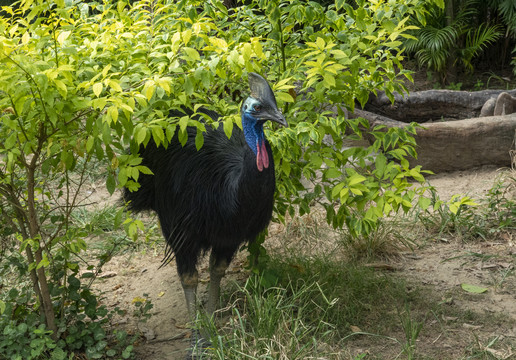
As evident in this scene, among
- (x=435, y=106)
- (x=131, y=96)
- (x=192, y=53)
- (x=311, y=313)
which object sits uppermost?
A: (x=192, y=53)

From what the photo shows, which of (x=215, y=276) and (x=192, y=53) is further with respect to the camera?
(x=215, y=276)

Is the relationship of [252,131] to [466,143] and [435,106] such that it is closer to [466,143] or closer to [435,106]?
[466,143]

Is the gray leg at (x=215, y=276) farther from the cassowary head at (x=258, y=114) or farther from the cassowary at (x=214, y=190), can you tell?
the cassowary head at (x=258, y=114)

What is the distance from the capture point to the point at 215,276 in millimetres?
3635

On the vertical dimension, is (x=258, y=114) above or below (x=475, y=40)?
above

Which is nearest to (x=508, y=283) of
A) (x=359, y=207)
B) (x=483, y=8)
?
(x=359, y=207)

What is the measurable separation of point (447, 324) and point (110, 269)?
8.22 feet

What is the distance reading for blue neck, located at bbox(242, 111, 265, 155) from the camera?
2945 millimetres

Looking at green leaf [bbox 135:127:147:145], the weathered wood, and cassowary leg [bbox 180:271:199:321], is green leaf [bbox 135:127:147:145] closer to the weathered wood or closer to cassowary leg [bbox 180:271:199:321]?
cassowary leg [bbox 180:271:199:321]

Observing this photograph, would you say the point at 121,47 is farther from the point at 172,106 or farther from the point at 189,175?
the point at 189,175

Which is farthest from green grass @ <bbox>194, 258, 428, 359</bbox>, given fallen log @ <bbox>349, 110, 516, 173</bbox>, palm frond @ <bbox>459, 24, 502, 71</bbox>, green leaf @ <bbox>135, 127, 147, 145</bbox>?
palm frond @ <bbox>459, 24, 502, 71</bbox>

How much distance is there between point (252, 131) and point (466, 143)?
3.55 metres

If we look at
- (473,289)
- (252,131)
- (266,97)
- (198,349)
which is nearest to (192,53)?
(266,97)

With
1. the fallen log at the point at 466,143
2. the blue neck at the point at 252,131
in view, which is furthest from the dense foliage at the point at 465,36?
the blue neck at the point at 252,131
